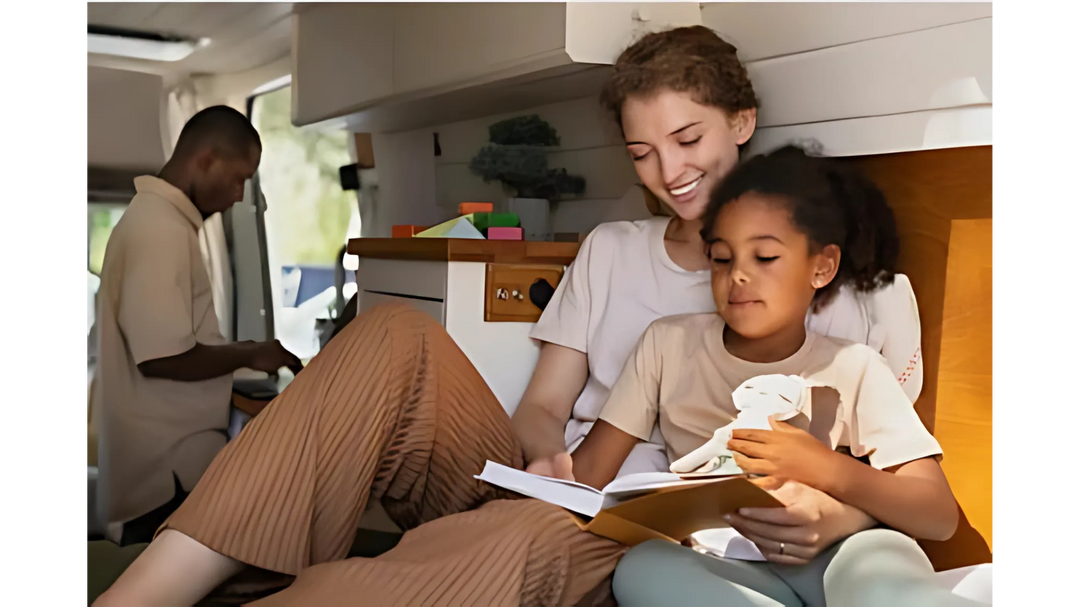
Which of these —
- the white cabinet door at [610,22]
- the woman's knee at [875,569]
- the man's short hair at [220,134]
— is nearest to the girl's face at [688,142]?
the white cabinet door at [610,22]

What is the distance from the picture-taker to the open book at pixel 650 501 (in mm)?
1000

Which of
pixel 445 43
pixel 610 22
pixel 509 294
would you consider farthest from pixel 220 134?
pixel 610 22

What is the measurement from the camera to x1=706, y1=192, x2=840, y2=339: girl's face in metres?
1.11

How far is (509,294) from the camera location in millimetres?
1337

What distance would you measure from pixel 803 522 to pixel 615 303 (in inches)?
16.1

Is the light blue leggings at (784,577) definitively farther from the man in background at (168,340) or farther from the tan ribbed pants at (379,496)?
the man in background at (168,340)

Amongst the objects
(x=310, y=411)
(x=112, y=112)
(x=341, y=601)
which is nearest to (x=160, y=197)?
(x=112, y=112)

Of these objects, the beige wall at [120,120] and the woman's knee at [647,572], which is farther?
the beige wall at [120,120]

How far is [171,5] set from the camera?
1.31 metres

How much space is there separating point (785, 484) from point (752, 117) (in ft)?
1.66

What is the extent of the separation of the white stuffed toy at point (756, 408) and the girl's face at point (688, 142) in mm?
256

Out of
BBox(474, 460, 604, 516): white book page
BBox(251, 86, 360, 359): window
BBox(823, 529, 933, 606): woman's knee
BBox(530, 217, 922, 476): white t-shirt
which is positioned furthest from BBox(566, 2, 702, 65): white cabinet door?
BBox(823, 529, 933, 606): woman's knee

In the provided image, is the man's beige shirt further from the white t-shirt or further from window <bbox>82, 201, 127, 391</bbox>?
the white t-shirt
